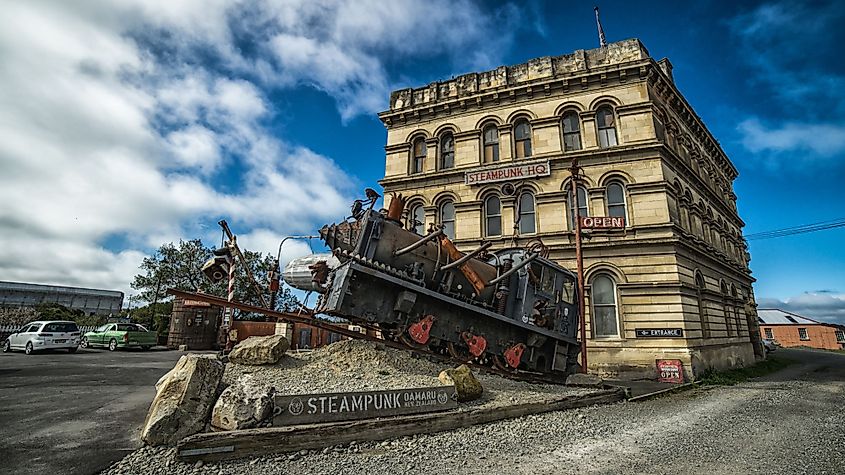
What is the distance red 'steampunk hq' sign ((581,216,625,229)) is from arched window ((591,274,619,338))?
83.2 inches

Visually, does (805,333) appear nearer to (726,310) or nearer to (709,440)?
(726,310)

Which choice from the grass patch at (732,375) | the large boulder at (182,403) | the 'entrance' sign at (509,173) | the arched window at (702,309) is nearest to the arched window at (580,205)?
the 'entrance' sign at (509,173)

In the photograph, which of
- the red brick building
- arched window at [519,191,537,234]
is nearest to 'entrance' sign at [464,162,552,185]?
arched window at [519,191,537,234]

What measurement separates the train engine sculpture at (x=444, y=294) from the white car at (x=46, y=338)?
18.2 meters

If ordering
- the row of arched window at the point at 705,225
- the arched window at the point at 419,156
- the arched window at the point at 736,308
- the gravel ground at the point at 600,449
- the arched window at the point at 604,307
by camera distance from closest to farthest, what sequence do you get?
1. the gravel ground at the point at 600,449
2. the arched window at the point at 604,307
3. the row of arched window at the point at 705,225
4. the arched window at the point at 419,156
5. the arched window at the point at 736,308

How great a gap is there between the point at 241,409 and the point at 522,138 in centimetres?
1776

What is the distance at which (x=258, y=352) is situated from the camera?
27.2 feet

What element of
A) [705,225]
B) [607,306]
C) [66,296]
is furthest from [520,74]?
[66,296]

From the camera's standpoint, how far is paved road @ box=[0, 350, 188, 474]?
15.4 ft

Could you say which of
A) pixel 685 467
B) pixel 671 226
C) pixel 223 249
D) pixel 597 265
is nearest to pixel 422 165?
pixel 597 265

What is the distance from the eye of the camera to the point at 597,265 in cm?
1677

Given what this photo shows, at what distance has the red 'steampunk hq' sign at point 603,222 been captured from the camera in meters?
16.2

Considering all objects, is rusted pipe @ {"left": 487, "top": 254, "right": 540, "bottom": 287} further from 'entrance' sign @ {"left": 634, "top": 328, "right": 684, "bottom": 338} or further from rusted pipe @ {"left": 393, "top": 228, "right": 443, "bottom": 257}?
'entrance' sign @ {"left": 634, "top": 328, "right": 684, "bottom": 338}

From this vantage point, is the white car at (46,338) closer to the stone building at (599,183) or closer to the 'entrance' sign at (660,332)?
the stone building at (599,183)
